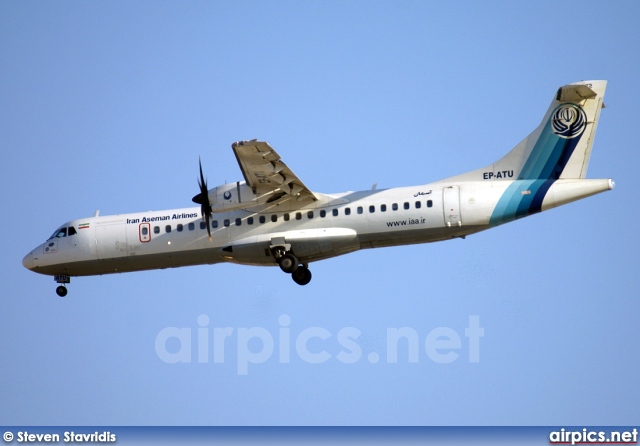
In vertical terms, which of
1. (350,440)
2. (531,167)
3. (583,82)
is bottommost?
(350,440)

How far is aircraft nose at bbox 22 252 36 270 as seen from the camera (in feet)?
135

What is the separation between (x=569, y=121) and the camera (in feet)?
119

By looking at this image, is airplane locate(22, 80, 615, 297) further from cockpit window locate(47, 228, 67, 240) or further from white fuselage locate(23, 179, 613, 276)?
cockpit window locate(47, 228, 67, 240)

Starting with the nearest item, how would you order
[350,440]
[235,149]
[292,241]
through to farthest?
1. [350,440]
2. [235,149]
3. [292,241]

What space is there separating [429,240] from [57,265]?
14.0 meters

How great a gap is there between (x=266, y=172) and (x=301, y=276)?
4.63 m

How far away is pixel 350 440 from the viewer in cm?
3209

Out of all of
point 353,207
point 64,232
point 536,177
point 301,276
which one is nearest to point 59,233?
point 64,232

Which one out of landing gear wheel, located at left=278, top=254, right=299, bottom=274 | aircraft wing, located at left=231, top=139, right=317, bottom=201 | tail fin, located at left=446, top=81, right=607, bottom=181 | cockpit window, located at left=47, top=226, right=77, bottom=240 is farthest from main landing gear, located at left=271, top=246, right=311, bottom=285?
cockpit window, located at left=47, top=226, right=77, bottom=240

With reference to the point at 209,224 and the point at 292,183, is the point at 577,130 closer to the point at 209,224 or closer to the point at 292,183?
the point at 292,183

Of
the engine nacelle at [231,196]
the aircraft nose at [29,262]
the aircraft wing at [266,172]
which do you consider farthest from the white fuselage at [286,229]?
the engine nacelle at [231,196]

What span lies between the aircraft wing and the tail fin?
6.19 m

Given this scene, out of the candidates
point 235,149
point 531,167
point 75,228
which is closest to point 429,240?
point 531,167

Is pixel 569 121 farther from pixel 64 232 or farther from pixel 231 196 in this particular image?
pixel 64 232
